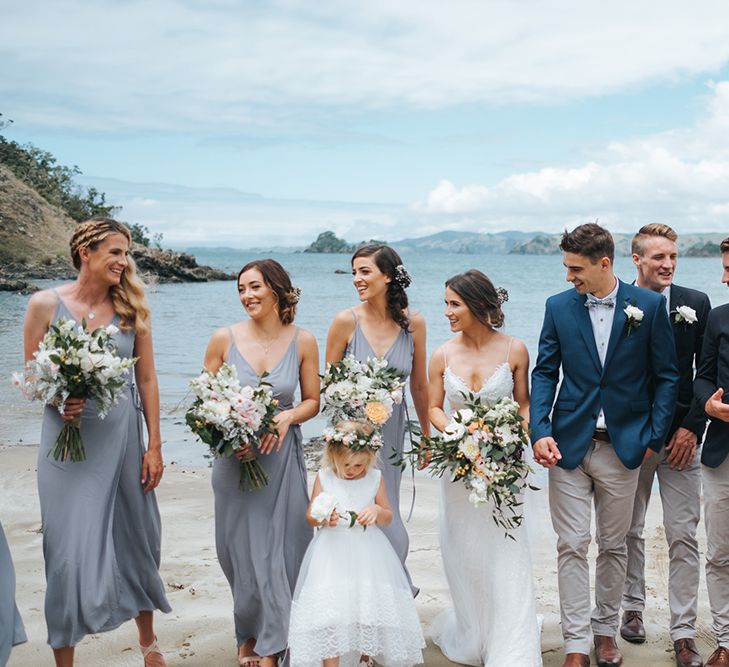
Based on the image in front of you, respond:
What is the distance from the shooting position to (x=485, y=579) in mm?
5809

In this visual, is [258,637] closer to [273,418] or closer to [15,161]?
[273,418]

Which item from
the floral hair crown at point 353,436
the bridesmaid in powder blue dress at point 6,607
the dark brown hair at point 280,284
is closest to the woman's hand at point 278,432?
the floral hair crown at point 353,436

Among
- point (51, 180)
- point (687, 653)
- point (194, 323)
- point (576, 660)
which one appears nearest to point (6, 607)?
point (576, 660)

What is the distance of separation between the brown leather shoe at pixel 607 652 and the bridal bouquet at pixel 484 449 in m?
1.17

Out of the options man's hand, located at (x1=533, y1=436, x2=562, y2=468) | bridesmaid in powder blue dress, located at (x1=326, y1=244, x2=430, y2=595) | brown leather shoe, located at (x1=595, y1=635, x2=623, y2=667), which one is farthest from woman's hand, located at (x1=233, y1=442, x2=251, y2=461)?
brown leather shoe, located at (x1=595, y1=635, x2=623, y2=667)

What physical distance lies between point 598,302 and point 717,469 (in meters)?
1.24

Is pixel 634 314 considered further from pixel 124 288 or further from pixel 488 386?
pixel 124 288

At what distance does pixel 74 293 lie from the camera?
552 cm

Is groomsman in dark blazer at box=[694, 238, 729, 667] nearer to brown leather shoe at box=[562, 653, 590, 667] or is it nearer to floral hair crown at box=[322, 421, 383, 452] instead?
brown leather shoe at box=[562, 653, 590, 667]

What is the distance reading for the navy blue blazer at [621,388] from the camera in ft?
18.5

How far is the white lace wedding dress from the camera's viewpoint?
566cm

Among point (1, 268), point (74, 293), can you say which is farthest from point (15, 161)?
point (74, 293)

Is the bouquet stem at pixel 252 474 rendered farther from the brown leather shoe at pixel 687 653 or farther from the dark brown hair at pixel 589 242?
the brown leather shoe at pixel 687 653

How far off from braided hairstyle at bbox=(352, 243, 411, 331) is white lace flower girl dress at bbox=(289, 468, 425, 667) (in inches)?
55.9
